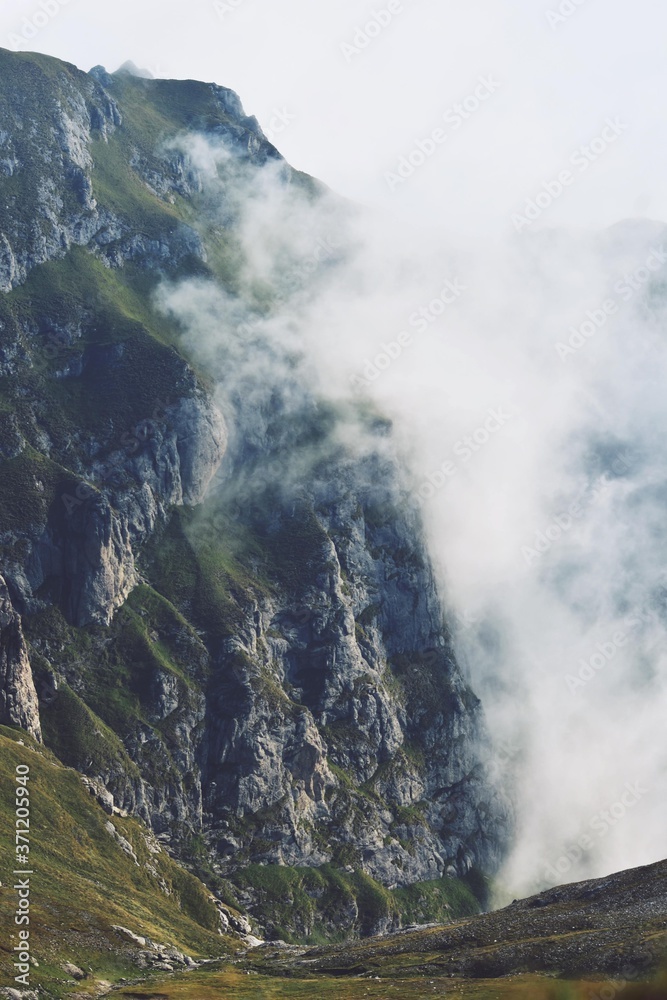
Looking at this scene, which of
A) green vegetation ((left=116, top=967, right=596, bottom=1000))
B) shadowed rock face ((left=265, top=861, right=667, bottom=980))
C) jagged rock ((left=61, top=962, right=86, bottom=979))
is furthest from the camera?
jagged rock ((left=61, top=962, right=86, bottom=979))

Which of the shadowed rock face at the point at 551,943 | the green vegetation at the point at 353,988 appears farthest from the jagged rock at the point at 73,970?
the shadowed rock face at the point at 551,943

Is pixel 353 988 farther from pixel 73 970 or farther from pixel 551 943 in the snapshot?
pixel 73 970

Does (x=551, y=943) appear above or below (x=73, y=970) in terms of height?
below

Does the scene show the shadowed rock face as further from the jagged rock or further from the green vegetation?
the jagged rock

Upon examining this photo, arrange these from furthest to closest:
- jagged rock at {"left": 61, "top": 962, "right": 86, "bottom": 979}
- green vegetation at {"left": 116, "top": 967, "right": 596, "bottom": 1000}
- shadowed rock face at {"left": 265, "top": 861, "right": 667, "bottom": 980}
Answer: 1. jagged rock at {"left": 61, "top": 962, "right": 86, "bottom": 979}
2. shadowed rock face at {"left": 265, "top": 861, "right": 667, "bottom": 980}
3. green vegetation at {"left": 116, "top": 967, "right": 596, "bottom": 1000}

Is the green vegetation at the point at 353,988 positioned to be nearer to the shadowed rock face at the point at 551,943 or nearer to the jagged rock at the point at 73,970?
the shadowed rock face at the point at 551,943

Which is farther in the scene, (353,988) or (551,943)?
(353,988)

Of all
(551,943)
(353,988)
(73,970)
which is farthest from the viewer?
(73,970)

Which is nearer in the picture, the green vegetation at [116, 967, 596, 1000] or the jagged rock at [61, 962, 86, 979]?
the green vegetation at [116, 967, 596, 1000]

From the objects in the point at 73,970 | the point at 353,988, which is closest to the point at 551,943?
the point at 353,988

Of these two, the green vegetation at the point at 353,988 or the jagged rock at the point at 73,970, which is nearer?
the green vegetation at the point at 353,988

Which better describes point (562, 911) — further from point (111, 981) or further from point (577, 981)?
point (111, 981)

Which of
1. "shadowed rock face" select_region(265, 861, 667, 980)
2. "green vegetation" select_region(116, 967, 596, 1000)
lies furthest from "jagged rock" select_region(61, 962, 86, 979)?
"shadowed rock face" select_region(265, 861, 667, 980)
